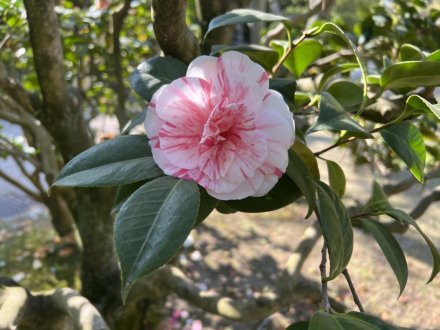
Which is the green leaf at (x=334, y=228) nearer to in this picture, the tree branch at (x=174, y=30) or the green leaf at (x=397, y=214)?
the green leaf at (x=397, y=214)

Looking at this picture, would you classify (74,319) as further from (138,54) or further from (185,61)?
(138,54)

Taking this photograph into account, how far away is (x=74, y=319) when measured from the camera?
82cm

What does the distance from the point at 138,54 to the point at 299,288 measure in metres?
1.27

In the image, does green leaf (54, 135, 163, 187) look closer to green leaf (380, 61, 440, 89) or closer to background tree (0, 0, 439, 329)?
background tree (0, 0, 439, 329)

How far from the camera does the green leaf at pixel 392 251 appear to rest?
18.0 inches

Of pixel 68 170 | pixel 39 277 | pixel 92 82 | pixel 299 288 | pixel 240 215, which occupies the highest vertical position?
pixel 68 170

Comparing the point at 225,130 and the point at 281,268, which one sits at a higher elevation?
the point at 225,130

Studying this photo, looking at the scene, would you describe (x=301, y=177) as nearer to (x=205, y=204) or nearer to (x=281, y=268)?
(x=205, y=204)

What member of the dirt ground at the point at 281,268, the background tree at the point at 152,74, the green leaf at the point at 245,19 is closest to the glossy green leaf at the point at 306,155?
the background tree at the point at 152,74

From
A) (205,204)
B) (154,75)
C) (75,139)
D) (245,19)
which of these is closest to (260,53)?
(245,19)

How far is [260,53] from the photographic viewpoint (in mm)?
567

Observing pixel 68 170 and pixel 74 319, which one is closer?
pixel 68 170

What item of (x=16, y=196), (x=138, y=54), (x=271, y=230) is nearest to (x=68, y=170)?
(x=138, y=54)

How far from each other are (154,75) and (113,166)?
0.14 meters
